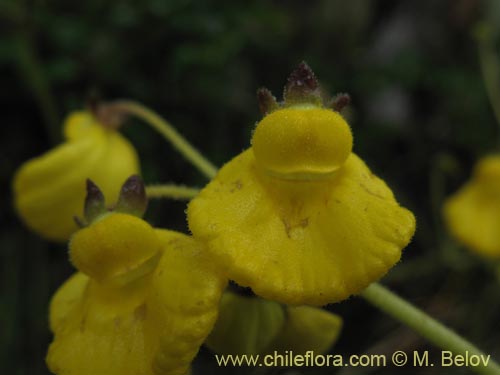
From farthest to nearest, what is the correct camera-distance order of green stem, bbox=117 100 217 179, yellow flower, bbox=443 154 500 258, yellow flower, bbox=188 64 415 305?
yellow flower, bbox=443 154 500 258, green stem, bbox=117 100 217 179, yellow flower, bbox=188 64 415 305

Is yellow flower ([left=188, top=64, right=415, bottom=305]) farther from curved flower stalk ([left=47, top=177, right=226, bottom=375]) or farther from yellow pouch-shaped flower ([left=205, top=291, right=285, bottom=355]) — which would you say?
yellow pouch-shaped flower ([left=205, top=291, right=285, bottom=355])

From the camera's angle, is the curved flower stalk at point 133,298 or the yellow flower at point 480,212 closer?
the curved flower stalk at point 133,298

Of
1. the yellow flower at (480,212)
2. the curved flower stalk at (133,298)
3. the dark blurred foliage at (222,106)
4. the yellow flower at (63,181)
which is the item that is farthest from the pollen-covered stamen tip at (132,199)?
the yellow flower at (480,212)

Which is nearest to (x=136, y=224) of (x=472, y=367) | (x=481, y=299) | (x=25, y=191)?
(x=472, y=367)

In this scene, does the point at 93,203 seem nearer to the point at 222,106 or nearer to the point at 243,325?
the point at 243,325

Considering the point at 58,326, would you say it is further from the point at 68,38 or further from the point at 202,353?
the point at 68,38

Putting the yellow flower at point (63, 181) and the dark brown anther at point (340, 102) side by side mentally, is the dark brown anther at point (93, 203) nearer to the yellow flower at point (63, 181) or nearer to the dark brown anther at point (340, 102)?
the dark brown anther at point (340, 102)

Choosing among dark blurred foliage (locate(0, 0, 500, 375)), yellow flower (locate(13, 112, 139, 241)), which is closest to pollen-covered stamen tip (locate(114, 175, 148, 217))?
yellow flower (locate(13, 112, 139, 241))

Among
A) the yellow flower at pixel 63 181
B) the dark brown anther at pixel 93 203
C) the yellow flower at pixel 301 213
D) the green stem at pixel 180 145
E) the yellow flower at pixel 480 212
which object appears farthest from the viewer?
the yellow flower at pixel 480 212
